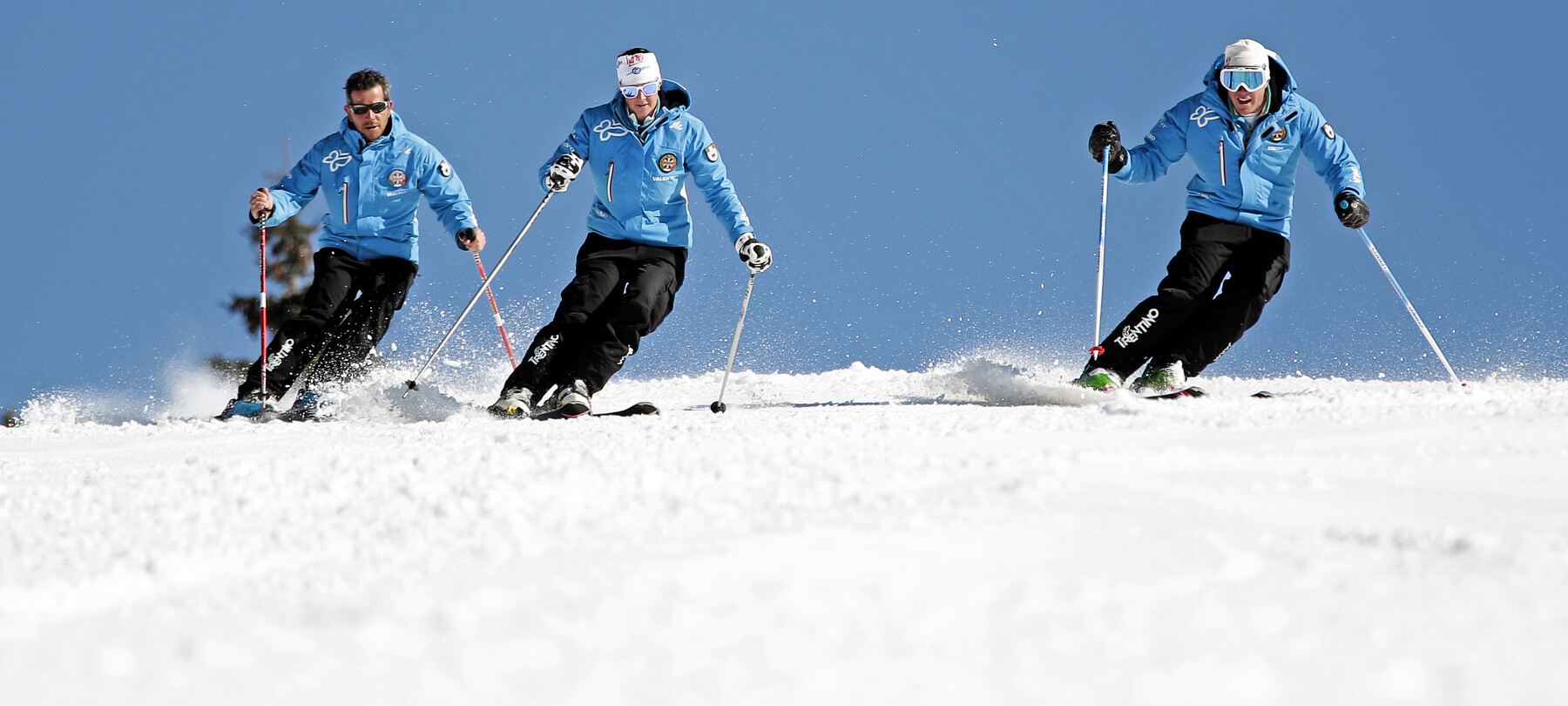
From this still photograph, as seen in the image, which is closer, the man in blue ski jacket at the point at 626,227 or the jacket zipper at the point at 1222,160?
the man in blue ski jacket at the point at 626,227

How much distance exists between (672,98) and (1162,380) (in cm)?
308

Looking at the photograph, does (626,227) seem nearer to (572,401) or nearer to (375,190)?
(572,401)

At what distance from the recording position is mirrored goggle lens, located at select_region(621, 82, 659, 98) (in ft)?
20.6

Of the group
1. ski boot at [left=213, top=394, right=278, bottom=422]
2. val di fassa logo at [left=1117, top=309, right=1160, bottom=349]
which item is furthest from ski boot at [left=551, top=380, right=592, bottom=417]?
val di fassa logo at [left=1117, top=309, right=1160, bottom=349]

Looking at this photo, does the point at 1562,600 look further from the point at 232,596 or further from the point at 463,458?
the point at 463,458

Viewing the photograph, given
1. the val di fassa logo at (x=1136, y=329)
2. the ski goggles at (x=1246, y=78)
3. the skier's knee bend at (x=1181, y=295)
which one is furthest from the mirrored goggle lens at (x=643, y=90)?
the ski goggles at (x=1246, y=78)

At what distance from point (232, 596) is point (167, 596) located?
7.2 inches

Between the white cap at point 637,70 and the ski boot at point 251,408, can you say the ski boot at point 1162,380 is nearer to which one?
the white cap at point 637,70

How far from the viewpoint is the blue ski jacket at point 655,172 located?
6352mm

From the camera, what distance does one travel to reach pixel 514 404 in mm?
5918

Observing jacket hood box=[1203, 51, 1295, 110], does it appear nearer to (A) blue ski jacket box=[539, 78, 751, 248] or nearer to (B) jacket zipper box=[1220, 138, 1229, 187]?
(B) jacket zipper box=[1220, 138, 1229, 187]

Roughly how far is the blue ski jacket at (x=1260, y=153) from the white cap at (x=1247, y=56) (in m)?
0.10

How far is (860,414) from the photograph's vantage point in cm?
493

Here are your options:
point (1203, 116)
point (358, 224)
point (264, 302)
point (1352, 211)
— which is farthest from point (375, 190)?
point (1352, 211)
